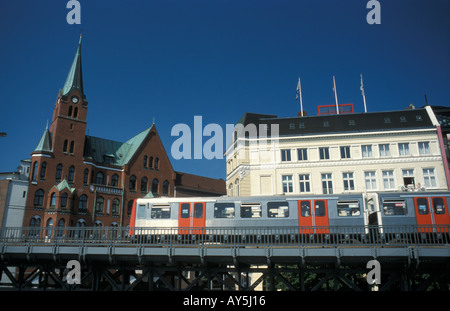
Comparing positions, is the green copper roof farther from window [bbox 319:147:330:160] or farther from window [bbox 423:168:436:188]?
window [bbox 423:168:436:188]

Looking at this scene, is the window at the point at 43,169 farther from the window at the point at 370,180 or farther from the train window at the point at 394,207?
the train window at the point at 394,207

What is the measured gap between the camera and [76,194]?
54562mm

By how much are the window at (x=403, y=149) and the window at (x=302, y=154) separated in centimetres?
949

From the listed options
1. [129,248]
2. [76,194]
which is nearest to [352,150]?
[129,248]

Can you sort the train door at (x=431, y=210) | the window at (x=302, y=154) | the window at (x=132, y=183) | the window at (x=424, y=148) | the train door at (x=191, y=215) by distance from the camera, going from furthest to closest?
the window at (x=132, y=183) < the window at (x=302, y=154) < the window at (x=424, y=148) < the train door at (x=191, y=215) < the train door at (x=431, y=210)

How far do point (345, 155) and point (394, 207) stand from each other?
53.8ft

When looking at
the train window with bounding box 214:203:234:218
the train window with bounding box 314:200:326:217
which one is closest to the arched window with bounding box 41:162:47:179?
the train window with bounding box 214:203:234:218

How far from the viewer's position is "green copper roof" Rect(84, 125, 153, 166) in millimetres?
61594

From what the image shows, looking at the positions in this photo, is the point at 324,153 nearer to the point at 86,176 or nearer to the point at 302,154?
the point at 302,154

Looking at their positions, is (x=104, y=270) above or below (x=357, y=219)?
below

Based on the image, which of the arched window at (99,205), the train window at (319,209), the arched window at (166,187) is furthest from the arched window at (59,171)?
the train window at (319,209)

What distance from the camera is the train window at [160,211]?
28.1 m
